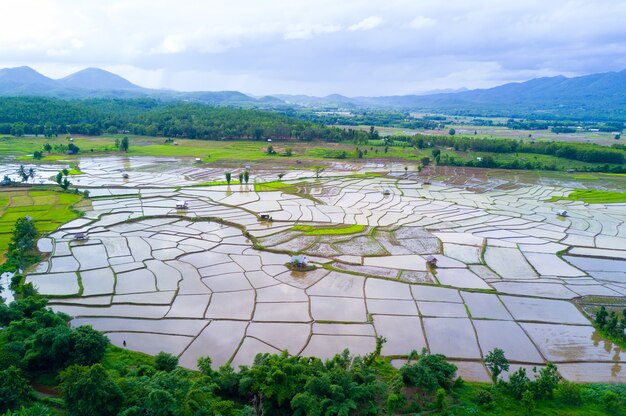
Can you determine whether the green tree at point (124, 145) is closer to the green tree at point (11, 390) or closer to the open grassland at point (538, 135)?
the green tree at point (11, 390)

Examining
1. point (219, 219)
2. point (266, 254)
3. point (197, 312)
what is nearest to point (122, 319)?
point (197, 312)

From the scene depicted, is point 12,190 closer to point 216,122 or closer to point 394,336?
point 394,336

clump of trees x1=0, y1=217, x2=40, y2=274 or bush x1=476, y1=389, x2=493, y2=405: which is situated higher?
clump of trees x1=0, y1=217, x2=40, y2=274

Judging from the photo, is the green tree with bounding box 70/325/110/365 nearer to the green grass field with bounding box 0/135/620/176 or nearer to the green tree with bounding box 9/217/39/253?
the green tree with bounding box 9/217/39/253

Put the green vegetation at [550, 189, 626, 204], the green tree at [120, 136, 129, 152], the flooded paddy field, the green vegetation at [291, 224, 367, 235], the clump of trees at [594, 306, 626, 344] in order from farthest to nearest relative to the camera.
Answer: the green tree at [120, 136, 129, 152], the green vegetation at [550, 189, 626, 204], the green vegetation at [291, 224, 367, 235], the clump of trees at [594, 306, 626, 344], the flooded paddy field

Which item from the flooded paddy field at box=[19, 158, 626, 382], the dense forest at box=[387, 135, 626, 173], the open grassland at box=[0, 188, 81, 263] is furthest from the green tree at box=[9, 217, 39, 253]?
the dense forest at box=[387, 135, 626, 173]

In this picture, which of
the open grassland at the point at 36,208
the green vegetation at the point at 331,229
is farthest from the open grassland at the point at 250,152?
the green vegetation at the point at 331,229
